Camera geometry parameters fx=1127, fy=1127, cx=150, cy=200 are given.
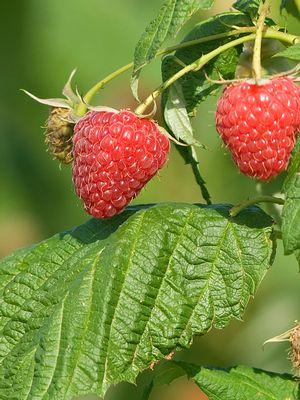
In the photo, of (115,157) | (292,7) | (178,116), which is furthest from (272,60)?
(115,157)

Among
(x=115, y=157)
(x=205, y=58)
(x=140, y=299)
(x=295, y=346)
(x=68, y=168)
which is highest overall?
(x=205, y=58)

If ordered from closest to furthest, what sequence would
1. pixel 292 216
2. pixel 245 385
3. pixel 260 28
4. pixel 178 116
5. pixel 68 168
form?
pixel 292 216 < pixel 260 28 < pixel 178 116 < pixel 245 385 < pixel 68 168

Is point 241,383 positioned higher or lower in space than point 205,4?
lower

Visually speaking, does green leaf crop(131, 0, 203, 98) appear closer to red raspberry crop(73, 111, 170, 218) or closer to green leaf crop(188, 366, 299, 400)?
red raspberry crop(73, 111, 170, 218)

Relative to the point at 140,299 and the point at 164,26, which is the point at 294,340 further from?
the point at 164,26

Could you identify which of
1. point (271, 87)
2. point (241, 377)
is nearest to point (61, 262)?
point (241, 377)

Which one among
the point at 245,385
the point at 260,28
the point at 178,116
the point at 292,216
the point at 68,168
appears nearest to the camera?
the point at 292,216

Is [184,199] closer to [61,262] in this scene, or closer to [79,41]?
[79,41]
